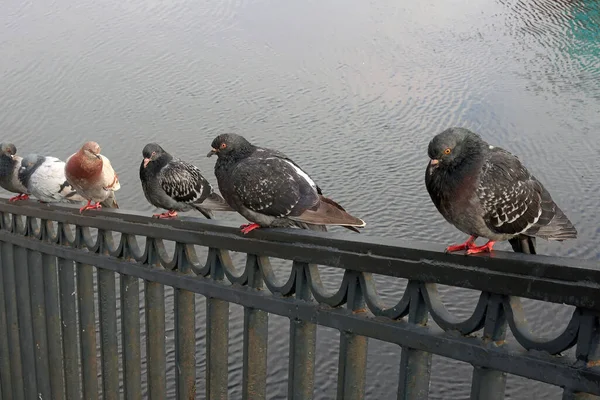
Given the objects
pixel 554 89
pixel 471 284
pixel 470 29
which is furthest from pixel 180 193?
pixel 470 29

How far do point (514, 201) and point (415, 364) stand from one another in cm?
73

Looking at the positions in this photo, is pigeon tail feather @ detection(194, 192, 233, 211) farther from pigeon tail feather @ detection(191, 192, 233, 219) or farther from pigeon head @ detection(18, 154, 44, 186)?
pigeon head @ detection(18, 154, 44, 186)

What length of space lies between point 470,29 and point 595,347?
28.8 feet

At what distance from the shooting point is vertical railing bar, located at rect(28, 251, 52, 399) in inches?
144

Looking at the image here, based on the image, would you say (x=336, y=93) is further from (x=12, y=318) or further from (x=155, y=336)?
(x=155, y=336)

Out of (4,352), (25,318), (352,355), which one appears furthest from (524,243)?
(4,352)

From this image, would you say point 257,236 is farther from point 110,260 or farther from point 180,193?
point 180,193

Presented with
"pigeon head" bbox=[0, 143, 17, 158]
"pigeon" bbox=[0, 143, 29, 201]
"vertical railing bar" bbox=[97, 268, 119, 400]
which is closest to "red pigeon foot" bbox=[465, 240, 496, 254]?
"vertical railing bar" bbox=[97, 268, 119, 400]

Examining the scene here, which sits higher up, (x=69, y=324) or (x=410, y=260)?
(x=410, y=260)

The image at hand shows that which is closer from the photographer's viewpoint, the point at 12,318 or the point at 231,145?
the point at 231,145

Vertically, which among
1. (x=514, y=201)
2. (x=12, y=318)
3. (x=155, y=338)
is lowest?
(x=12, y=318)

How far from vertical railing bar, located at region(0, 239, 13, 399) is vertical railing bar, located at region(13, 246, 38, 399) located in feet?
0.60

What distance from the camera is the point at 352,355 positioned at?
6.74ft

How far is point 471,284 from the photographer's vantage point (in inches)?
66.9
